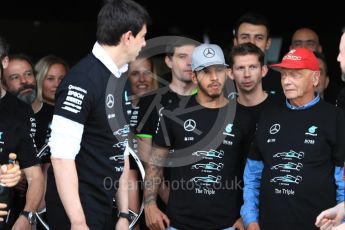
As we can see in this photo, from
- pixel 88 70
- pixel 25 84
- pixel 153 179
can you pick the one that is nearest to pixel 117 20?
pixel 88 70

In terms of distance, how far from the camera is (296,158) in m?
4.21

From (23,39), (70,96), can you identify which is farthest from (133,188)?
(23,39)

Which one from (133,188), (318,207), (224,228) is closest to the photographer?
(318,207)

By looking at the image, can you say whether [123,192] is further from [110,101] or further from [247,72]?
[247,72]

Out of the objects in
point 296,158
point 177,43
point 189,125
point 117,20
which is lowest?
point 296,158

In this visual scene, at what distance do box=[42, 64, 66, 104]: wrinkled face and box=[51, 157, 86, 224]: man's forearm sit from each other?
2.33 m

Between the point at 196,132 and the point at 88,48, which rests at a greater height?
the point at 88,48

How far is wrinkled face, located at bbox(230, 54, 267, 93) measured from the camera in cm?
485

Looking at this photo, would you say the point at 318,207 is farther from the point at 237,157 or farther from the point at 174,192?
the point at 174,192

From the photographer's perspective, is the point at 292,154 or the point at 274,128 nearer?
the point at 292,154

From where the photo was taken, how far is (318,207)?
13.6 feet

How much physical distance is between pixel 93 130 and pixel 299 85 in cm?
138

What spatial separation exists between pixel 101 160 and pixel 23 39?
289 inches

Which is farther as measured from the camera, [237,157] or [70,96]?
[237,157]
